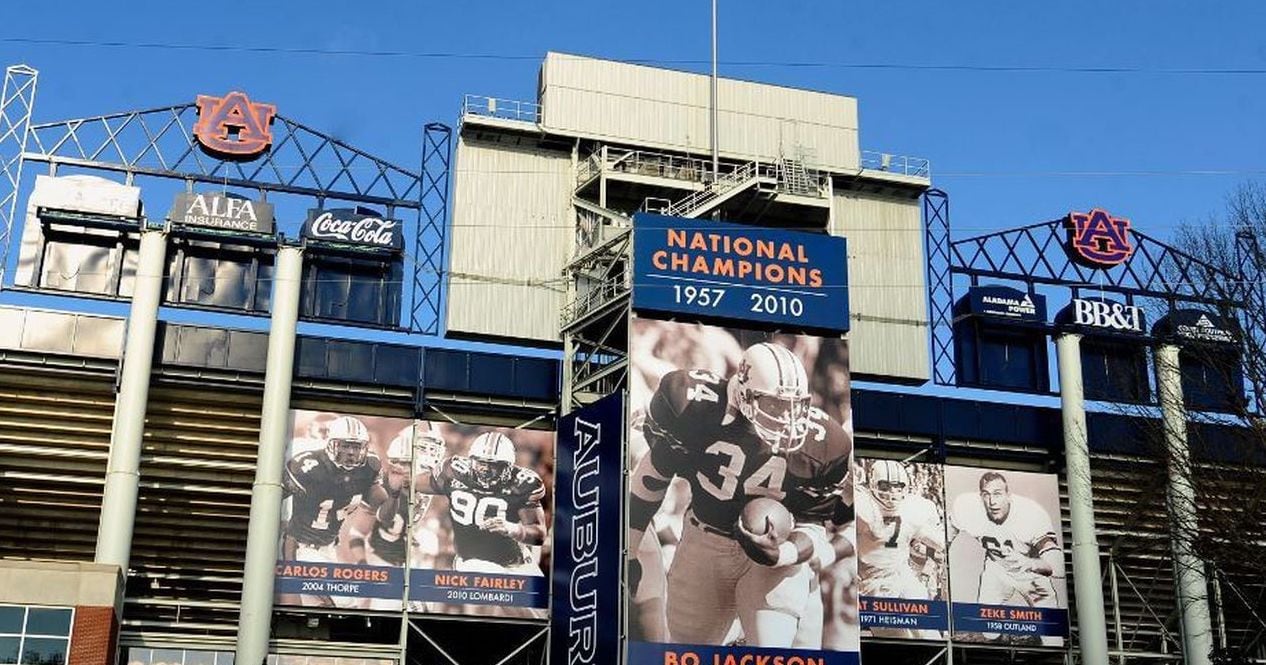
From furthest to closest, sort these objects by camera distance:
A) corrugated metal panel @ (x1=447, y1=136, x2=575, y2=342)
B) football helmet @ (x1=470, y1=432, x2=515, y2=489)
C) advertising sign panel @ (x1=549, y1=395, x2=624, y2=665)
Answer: corrugated metal panel @ (x1=447, y1=136, x2=575, y2=342), football helmet @ (x1=470, y1=432, x2=515, y2=489), advertising sign panel @ (x1=549, y1=395, x2=624, y2=665)

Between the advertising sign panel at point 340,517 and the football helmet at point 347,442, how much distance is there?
3 cm

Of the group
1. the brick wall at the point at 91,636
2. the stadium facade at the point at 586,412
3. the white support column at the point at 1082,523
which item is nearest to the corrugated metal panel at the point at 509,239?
the stadium facade at the point at 586,412

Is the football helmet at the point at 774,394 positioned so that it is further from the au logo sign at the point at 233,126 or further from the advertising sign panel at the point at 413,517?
the au logo sign at the point at 233,126

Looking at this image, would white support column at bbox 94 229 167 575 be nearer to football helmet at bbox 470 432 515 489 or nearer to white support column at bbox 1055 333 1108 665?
football helmet at bbox 470 432 515 489

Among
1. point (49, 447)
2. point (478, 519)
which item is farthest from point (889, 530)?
point (49, 447)

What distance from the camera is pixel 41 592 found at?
129ft

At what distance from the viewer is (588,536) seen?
1908 inches

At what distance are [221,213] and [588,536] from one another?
1663 cm

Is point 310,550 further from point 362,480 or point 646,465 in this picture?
point 646,465

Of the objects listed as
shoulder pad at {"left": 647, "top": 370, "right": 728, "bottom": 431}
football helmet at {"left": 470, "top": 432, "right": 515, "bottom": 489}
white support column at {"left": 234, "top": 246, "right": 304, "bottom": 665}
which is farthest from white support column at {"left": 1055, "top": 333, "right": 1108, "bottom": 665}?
white support column at {"left": 234, "top": 246, "right": 304, "bottom": 665}

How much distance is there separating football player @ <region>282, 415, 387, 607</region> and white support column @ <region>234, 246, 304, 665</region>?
81 cm

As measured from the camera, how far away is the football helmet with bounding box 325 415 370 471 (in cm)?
5122

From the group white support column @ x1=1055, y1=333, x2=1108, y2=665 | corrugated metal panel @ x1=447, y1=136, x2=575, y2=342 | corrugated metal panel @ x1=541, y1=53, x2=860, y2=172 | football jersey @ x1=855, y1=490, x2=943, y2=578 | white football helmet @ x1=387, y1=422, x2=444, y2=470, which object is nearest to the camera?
white football helmet @ x1=387, y1=422, x2=444, y2=470

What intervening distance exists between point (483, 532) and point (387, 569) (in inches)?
132
